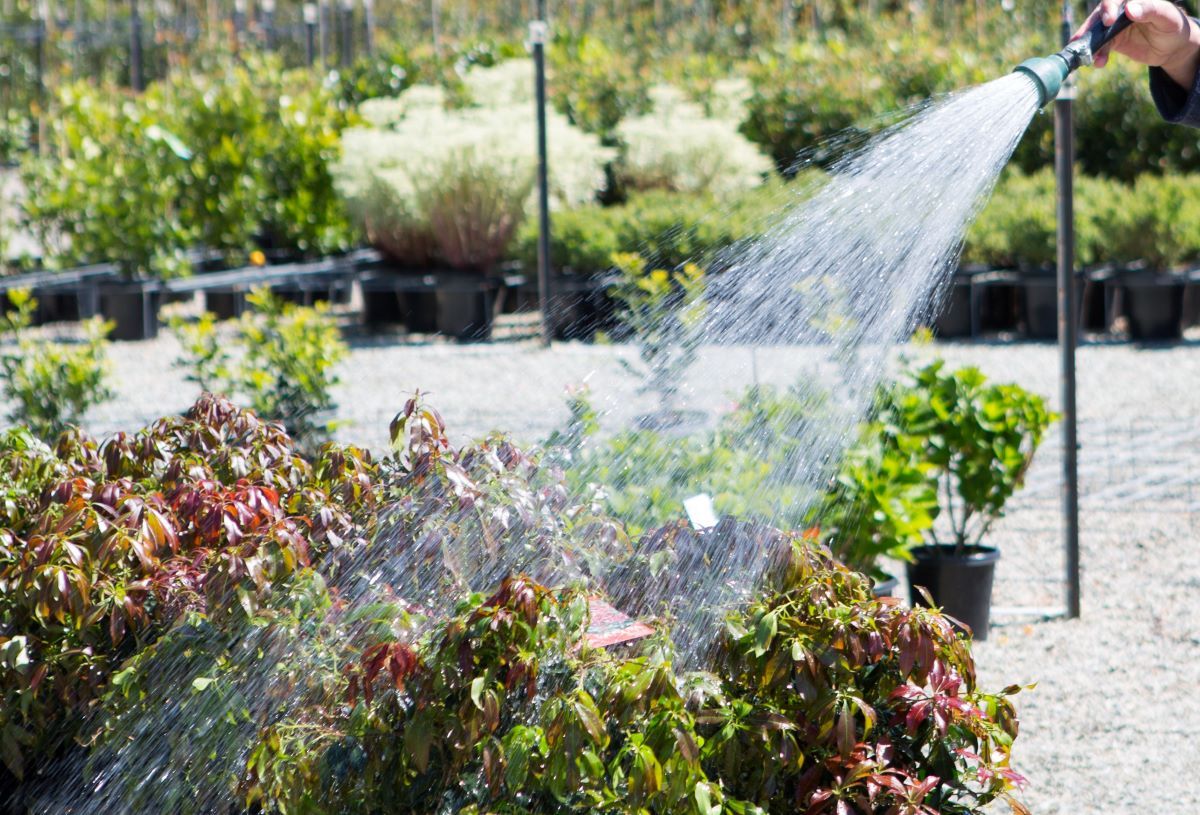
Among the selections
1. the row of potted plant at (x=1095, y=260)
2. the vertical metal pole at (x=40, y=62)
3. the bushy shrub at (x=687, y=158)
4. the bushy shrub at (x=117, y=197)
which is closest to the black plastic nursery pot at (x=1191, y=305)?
the row of potted plant at (x=1095, y=260)

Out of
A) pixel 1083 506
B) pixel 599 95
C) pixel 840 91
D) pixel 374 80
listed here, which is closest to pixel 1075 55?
pixel 1083 506

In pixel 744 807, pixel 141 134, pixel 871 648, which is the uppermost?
pixel 141 134

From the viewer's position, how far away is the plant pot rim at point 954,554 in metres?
4.42

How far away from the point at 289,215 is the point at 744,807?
10182 mm

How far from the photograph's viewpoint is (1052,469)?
6695 millimetres

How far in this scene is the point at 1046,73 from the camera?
9.09ft

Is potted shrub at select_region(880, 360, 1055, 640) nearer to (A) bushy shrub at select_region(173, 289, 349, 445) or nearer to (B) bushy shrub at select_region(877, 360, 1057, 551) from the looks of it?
(B) bushy shrub at select_region(877, 360, 1057, 551)

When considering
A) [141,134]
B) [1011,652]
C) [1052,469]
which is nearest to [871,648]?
[1011,652]

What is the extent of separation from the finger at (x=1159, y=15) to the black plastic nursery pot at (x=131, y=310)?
338 inches

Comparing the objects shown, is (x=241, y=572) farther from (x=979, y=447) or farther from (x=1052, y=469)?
(x=1052, y=469)

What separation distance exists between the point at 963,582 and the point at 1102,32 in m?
2.09

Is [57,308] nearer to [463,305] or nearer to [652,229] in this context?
[463,305]

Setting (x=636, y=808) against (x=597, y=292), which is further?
(x=597, y=292)

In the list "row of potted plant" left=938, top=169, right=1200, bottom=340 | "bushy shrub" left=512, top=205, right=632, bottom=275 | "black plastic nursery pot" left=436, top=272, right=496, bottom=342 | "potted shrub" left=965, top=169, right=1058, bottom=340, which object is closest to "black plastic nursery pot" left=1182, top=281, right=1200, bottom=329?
"row of potted plant" left=938, top=169, right=1200, bottom=340
